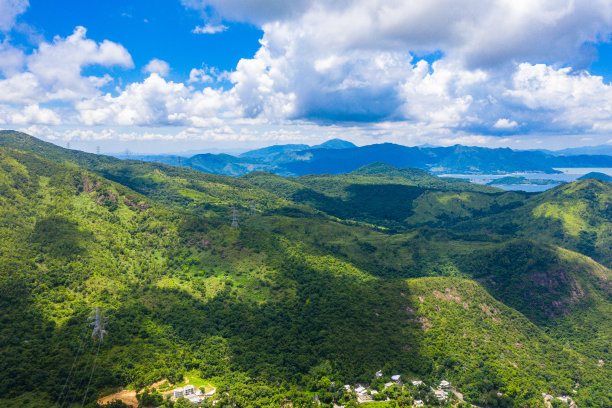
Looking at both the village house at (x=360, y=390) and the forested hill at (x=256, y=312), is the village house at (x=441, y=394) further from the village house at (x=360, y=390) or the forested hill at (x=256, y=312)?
the village house at (x=360, y=390)

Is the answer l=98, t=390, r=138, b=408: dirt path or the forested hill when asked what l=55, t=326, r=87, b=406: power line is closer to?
the forested hill

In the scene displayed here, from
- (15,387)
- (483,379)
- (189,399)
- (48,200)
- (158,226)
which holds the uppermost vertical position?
(48,200)

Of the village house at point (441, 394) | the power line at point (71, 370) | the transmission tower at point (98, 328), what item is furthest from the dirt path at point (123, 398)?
the village house at point (441, 394)

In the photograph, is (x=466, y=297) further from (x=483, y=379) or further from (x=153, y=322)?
(x=153, y=322)

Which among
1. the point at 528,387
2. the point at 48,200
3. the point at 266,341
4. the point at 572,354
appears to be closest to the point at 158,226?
the point at 48,200

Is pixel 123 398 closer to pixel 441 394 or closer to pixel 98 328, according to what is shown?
pixel 98 328

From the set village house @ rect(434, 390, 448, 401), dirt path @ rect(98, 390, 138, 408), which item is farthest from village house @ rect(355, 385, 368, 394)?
dirt path @ rect(98, 390, 138, 408)

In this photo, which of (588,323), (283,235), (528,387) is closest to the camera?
(528,387)

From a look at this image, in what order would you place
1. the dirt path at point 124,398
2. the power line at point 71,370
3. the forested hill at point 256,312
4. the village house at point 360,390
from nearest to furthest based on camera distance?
the power line at point 71,370 < the dirt path at point 124,398 < the forested hill at point 256,312 < the village house at point 360,390
